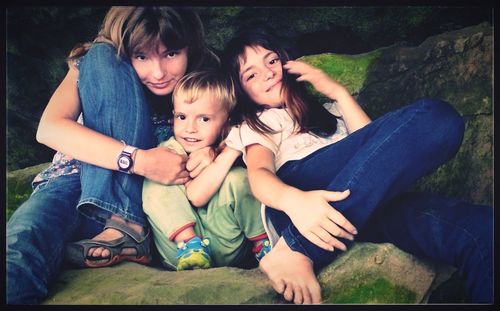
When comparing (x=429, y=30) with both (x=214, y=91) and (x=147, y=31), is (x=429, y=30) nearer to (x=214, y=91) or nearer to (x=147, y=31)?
(x=214, y=91)

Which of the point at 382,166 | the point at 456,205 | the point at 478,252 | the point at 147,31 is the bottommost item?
the point at 478,252

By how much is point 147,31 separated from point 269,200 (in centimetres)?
87

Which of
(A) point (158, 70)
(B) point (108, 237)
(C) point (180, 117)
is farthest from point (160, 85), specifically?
(B) point (108, 237)

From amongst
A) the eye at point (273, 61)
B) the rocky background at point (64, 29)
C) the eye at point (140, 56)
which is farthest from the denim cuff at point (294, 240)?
the eye at point (140, 56)

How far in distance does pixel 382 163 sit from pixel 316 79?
567 mm

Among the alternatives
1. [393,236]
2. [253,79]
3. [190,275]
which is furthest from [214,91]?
[393,236]

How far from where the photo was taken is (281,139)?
2613 mm

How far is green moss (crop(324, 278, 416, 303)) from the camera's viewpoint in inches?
96.1

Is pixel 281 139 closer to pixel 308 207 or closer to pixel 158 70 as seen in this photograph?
pixel 308 207

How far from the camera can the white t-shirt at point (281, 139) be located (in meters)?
2.58

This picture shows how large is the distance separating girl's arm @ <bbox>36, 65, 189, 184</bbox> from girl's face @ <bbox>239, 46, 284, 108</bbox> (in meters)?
0.42

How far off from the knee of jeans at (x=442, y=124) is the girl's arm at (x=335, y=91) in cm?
32

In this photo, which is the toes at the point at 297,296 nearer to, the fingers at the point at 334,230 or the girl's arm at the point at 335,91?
the fingers at the point at 334,230

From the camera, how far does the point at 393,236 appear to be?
247 cm
